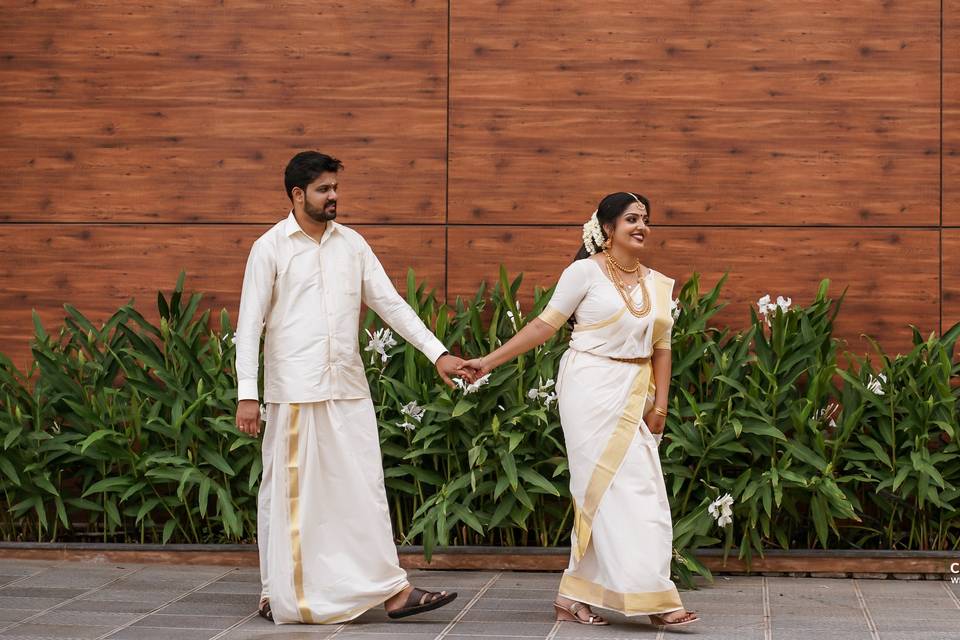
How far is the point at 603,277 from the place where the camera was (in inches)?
184

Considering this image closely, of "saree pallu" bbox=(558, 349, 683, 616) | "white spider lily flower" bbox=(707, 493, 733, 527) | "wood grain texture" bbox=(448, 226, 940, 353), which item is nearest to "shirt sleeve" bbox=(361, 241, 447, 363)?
"saree pallu" bbox=(558, 349, 683, 616)

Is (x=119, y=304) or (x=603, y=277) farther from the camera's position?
(x=119, y=304)

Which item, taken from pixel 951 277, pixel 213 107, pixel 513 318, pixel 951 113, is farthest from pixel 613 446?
pixel 213 107

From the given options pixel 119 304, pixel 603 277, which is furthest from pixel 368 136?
pixel 603 277

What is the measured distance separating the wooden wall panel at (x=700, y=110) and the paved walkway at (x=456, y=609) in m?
1.79

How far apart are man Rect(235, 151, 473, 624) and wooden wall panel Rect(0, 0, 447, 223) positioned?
5.10 ft

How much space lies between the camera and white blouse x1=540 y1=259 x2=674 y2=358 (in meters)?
4.63

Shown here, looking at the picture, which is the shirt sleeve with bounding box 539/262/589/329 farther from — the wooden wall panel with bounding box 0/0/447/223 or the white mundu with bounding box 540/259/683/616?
the wooden wall panel with bounding box 0/0/447/223

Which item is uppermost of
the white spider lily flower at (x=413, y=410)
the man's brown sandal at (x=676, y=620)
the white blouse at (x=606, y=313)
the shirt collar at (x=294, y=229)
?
the shirt collar at (x=294, y=229)

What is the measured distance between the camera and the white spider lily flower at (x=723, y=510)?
17.1 ft

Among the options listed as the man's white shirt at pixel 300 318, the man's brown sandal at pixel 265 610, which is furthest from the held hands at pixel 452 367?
the man's brown sandal at pixel 265 610

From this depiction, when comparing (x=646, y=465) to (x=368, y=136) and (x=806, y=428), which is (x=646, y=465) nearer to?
(x=806, y=428)

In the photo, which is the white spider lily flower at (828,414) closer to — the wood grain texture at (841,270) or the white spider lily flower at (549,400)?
the wood grain texture at (841,270)

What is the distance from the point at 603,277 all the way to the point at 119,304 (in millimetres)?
2765
